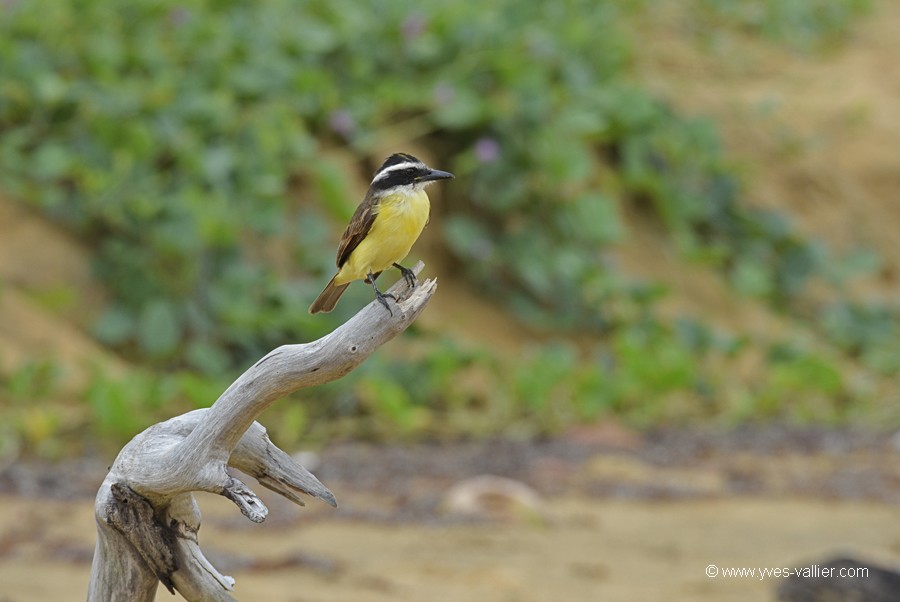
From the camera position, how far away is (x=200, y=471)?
249 centimetres

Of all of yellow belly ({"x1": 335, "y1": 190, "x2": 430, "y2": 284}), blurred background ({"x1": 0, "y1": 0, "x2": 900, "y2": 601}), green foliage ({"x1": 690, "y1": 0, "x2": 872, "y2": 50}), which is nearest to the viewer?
yellow belly ({"x1": 335, "y1": 190, "x2": 430, "y2": 284})

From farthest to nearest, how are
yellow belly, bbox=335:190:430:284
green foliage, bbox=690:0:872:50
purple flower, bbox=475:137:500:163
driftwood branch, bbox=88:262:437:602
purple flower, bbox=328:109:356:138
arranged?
green foliage, bbox=690:0:872:50, purple flower, bbox=475:137:500:163, purple flower, bbox=328:109:356:138, yellow belly, bbox=335:190:430:284, driftwood branch, bbox=88:262:437:602

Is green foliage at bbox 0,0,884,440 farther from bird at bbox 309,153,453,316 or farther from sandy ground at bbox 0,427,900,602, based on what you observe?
bird at bbox 309,153,453,316

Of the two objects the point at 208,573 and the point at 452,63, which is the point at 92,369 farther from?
the point at 208,573

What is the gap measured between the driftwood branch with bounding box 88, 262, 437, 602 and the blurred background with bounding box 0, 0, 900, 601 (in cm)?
239

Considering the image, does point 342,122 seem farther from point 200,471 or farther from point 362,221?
point 200,471

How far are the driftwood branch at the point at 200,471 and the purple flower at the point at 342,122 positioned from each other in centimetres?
597

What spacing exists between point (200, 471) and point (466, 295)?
656cm

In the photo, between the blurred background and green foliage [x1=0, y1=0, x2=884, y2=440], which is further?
green foliage [x1=0, y1=0, x2=884, y2=440]

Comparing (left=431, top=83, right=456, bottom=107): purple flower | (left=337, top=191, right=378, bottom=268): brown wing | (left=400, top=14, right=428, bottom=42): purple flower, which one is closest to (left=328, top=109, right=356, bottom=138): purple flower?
(left=431, top=83, right=456, bottom=107): purple flower

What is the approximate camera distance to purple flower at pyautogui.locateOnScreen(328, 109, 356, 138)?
8.55m

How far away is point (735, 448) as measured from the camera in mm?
7441

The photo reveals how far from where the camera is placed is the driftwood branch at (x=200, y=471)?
2.51 meters

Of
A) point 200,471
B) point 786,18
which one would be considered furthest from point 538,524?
point 786,18
